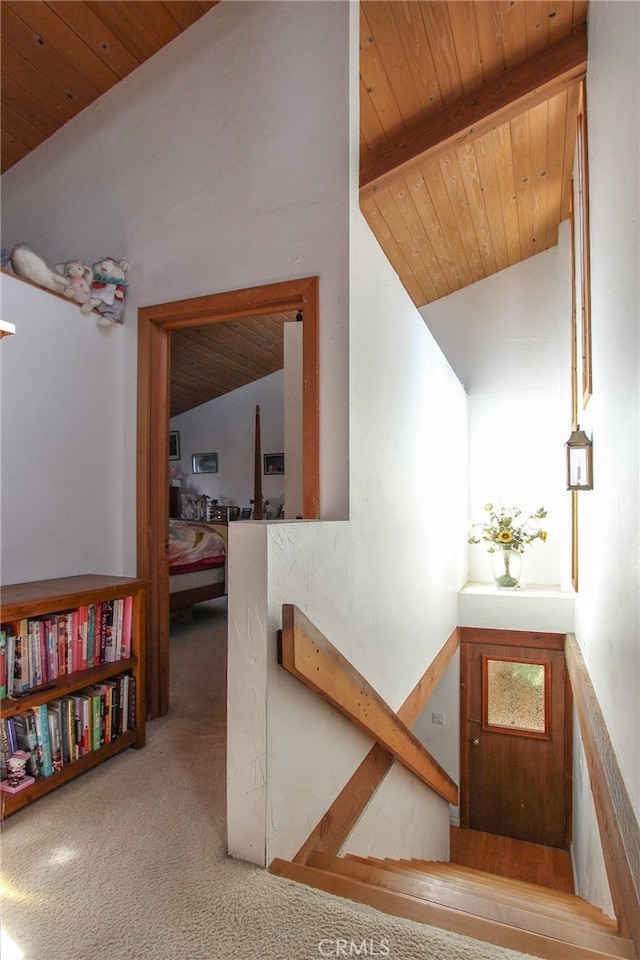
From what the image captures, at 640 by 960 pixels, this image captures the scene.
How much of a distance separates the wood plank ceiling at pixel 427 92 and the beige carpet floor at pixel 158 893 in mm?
2968

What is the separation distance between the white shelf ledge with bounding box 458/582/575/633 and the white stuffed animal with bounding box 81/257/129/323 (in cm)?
359

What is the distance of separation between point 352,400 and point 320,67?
4.46 feet

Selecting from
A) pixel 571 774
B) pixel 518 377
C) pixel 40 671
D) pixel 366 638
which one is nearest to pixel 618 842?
pixel 366 638

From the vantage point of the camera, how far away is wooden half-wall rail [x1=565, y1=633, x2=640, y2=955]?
1.31 metres

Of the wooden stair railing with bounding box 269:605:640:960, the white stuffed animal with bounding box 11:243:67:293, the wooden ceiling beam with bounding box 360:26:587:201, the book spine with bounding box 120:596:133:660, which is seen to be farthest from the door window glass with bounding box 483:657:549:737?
the white stuffed animal with bounding box 11:243:67:293

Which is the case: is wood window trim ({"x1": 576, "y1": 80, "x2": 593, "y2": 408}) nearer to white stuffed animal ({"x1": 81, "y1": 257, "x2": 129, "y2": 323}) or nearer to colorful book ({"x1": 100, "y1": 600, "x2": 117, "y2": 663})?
white stuffed animal ({"x1": 81, "y1": 257, "x2": 129, "y2": 323})

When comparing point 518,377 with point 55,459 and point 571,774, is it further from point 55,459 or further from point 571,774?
point 55,459

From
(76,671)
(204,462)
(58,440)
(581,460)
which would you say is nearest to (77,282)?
(58,440)

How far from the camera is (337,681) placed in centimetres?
171

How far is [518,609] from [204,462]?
4.70 m

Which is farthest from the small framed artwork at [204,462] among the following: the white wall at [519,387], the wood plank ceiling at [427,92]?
the wood plank ceiling at [427,92]

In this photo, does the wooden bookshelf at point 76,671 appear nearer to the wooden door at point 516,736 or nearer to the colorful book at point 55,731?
the colorful book at point 55,731

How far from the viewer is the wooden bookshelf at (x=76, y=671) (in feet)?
5.35

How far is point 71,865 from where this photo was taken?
139 centimetres
